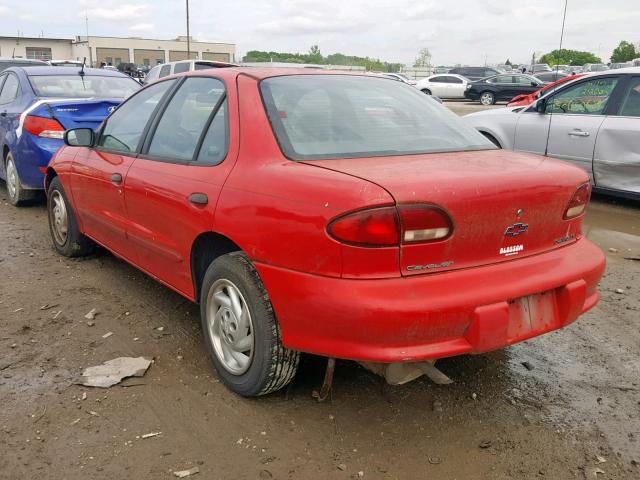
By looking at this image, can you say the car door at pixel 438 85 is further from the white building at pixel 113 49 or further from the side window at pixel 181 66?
the white building at pixel 113 49

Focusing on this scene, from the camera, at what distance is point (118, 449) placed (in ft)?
8.43

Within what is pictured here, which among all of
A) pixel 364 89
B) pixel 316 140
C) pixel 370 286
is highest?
pixel 364 89

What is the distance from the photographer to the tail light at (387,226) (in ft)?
7.50

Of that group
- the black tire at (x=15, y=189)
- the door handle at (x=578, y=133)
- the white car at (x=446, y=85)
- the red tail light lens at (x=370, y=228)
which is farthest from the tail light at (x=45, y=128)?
the white car at (x=446, y=85)

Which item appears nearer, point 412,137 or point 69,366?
point 412,137

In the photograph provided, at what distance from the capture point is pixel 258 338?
2707mm

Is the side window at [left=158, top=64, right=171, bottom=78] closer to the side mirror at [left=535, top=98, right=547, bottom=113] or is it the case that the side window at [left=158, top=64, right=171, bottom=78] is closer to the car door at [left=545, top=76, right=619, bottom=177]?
the side mirror at [left=535, top=98, right=547, bottom=113]

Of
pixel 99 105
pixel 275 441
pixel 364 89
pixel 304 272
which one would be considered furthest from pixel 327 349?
pixel 99 105

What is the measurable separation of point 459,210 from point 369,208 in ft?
1.26

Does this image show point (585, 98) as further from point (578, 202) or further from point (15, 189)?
point (15, 189)

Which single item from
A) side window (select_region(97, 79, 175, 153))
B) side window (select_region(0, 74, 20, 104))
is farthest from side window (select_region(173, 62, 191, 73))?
side window (select_region(97, 79, 175, 153))

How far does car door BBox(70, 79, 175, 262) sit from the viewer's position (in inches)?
152

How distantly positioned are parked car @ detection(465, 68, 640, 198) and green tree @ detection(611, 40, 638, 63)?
7819 centimetres

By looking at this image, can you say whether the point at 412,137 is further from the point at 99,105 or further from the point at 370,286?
the point at 99,105
